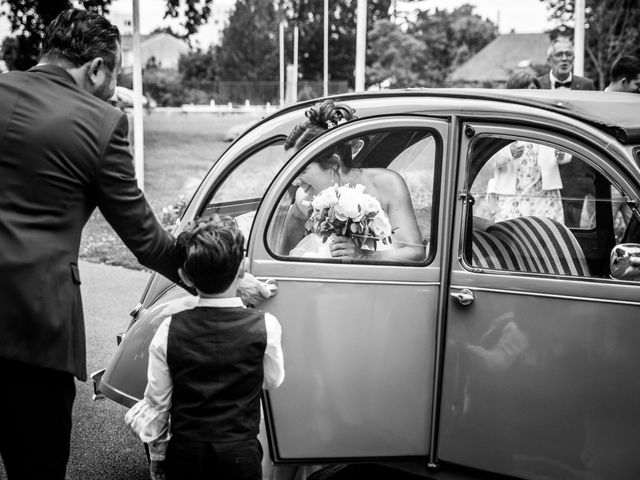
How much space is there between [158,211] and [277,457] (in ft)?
35.1

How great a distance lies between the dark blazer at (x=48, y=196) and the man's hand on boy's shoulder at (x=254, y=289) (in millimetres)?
826

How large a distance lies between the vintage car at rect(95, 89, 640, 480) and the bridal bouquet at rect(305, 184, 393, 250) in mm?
154

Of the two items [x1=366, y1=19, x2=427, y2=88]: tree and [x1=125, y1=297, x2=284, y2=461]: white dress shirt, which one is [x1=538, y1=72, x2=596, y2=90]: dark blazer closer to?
[x1=125, y1=297, x2=284, y2=461]: white dress shirt

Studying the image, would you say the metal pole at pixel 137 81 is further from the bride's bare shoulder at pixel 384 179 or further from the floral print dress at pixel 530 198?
the floral print dress at pixel 530 198

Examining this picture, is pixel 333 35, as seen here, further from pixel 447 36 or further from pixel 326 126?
pixel 326 126

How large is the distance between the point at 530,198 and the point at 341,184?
2.92ft

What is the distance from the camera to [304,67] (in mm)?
81312

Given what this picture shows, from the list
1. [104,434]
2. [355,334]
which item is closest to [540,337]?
[355,334]

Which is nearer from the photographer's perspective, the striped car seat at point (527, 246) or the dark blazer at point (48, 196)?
the dark blazer at point (48, 196)

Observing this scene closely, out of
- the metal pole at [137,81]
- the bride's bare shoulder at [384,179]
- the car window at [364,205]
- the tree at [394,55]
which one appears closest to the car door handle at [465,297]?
the car window at [364,205]

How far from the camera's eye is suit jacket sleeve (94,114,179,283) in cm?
266

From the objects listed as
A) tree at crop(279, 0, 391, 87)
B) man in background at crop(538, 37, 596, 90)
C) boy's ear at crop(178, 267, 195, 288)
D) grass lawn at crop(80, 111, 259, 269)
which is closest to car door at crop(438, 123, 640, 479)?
boy's ear at crop(178, 267, 195, 288)

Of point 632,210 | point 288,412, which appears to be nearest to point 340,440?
point 288,412

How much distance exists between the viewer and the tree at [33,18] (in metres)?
20.3
